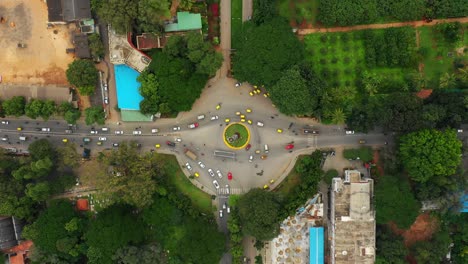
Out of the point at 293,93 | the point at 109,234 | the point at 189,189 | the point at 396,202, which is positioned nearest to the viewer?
the point at 293,93

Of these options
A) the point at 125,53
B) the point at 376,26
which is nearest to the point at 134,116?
the point at 125,53

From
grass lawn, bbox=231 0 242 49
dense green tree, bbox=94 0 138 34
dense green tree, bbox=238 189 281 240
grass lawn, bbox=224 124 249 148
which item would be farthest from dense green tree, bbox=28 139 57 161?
grass lawn, bbox=231 0 242 49

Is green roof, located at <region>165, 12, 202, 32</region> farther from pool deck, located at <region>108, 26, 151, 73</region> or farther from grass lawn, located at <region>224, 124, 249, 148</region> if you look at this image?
grass lawn, located at <region>224, 124, 249, 148</region>

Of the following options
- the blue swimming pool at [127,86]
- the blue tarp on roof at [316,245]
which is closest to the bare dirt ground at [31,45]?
the blue swimming pool at [127,86]

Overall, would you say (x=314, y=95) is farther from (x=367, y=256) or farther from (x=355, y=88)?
(x=367, y=256)

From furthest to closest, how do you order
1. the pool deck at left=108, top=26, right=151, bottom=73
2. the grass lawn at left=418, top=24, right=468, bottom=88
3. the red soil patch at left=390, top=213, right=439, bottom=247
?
the red soil patch at left=390, top=213, right=439, bottom=247
the grass lawn at left=418, top=24, right=468, bottom=88
the pool deck at left=108, top=26, right=151, bottom=73

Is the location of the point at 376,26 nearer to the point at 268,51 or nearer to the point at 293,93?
the point at 293,93

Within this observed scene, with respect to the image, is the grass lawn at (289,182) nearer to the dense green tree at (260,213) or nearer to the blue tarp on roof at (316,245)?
the dense green tree at (260,213)
